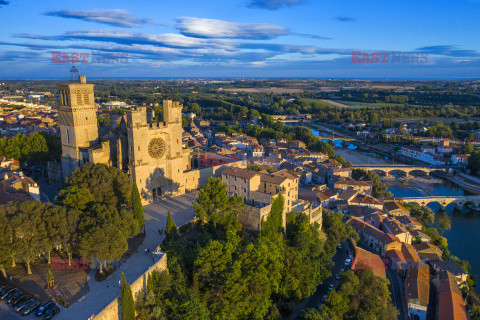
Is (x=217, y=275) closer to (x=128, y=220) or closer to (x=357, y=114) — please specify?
(x=128, y=220)

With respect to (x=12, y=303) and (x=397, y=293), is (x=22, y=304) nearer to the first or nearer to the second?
(x=12, y=303)

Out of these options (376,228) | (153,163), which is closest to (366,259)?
(376,228)

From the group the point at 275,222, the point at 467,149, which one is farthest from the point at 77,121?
the point at 467,149

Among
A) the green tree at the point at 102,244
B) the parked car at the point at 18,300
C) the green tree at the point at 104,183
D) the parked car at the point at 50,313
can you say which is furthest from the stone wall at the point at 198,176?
the parked car at the point at 50,313

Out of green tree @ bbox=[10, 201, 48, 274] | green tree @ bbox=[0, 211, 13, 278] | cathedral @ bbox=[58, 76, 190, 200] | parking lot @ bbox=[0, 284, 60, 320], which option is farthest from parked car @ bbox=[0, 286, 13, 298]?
cathedral @ bbox=[58, 76, 190, 200]

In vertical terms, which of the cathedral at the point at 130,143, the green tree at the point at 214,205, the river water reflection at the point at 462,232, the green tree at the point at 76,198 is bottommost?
the river water reflection at the point at 462,232

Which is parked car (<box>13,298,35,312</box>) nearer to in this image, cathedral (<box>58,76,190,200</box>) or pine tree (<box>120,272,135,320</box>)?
pine tree (<box>120,272,135,320</box>)

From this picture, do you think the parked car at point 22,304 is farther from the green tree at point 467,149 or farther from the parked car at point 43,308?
the green tree at point 467,149

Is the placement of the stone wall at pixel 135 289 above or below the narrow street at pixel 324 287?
above
